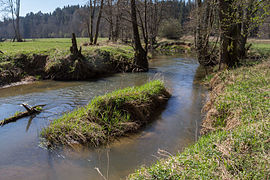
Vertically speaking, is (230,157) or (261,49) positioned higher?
(261,49)

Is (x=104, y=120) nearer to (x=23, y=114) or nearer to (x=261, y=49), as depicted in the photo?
(x=23, y=114)

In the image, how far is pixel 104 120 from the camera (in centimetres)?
586

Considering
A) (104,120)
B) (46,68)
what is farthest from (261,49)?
(104,120)

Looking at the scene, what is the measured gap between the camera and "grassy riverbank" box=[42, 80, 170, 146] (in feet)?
17.1

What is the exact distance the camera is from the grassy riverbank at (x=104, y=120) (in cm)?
520

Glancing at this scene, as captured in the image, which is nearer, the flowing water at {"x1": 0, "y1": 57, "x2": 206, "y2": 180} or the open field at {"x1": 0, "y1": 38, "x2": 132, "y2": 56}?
the flowing water at {"x1": 0, "y1": 57, "x2": 206, "y2": 180}

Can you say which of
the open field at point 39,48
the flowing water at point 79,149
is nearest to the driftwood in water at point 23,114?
the flowing water at point 79,149

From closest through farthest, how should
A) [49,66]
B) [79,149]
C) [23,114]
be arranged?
[79,149], [23,114], [49,66]

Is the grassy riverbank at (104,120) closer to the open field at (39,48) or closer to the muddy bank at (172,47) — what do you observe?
the open field at (39,48)

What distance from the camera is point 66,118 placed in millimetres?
5711

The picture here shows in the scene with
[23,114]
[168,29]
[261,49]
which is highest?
[168,29]

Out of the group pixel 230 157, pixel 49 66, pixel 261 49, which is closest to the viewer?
pixel 230 157

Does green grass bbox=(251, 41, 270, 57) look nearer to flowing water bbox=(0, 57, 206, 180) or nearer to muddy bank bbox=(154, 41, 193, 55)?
muddy bank bbox=(154, 41, 193, 55)

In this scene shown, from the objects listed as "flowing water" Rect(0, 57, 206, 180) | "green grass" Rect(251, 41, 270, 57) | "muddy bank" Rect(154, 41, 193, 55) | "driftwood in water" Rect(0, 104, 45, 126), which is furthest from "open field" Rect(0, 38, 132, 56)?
"muddy bank" Rect(154, 41, 193, 55)
